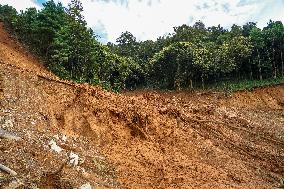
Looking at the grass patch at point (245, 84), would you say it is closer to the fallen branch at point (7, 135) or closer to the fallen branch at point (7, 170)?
the fallen branch at point (7, 135)

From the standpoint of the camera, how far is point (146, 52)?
232ft

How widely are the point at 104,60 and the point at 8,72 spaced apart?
2823 cm

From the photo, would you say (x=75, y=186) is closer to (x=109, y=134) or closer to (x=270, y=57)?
(x=109, y=134)

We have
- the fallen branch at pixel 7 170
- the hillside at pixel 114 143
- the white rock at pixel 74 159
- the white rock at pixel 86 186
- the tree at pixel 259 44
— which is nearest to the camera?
the fallen branch at pixel 7 170

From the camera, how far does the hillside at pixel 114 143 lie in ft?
50.7

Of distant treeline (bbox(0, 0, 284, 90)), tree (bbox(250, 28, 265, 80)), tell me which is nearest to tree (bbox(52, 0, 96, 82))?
distant treeline (bbox(0, 0, 284, 90))

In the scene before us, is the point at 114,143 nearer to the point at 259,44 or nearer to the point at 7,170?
the point at 7,170

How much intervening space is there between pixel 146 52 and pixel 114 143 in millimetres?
51073

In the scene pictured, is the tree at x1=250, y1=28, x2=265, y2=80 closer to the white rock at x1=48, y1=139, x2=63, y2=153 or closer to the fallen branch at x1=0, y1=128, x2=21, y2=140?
the white rock at x1=48, y1=139, x2=63, y2=153

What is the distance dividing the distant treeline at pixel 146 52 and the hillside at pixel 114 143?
12873mm

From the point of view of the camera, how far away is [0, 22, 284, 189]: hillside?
15.5 metres

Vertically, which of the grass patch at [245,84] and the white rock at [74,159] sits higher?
the grass patch at [245,84]

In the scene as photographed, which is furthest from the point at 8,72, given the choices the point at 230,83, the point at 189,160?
the point at 230,83

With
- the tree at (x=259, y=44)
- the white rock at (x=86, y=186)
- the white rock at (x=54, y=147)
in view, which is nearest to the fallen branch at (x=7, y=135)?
the white rock at (x=54, y=147)
